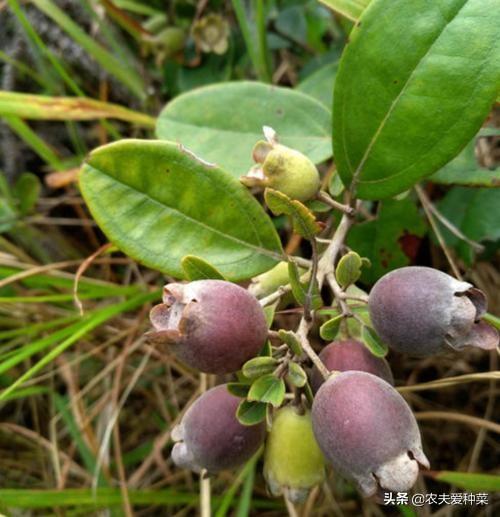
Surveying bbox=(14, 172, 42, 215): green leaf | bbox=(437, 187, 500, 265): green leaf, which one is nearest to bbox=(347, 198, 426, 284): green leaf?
bbox=(437, 187, 500, 265): green leaf

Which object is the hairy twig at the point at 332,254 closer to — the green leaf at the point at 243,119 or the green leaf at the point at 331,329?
the green leaf at the point at 331,329

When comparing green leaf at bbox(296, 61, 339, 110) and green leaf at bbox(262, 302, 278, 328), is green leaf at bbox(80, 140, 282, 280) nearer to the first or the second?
green leaf at bbox(262, 302, 278, 328)

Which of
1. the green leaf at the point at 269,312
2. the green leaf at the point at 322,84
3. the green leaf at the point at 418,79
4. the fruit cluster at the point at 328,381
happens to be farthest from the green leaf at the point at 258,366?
the green leaf at the point at 322,84

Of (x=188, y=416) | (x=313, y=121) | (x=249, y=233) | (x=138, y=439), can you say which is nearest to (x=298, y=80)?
(x=313, y=121)

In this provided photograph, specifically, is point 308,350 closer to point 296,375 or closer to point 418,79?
Result: point 296,375

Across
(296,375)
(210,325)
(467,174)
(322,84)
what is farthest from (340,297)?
(322,84)

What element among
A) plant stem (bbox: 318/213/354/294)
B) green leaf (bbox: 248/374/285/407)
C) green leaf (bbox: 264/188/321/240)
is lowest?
green leaf (bbox: 248/374/285/407)

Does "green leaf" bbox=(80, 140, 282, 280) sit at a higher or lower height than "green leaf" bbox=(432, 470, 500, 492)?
higher
